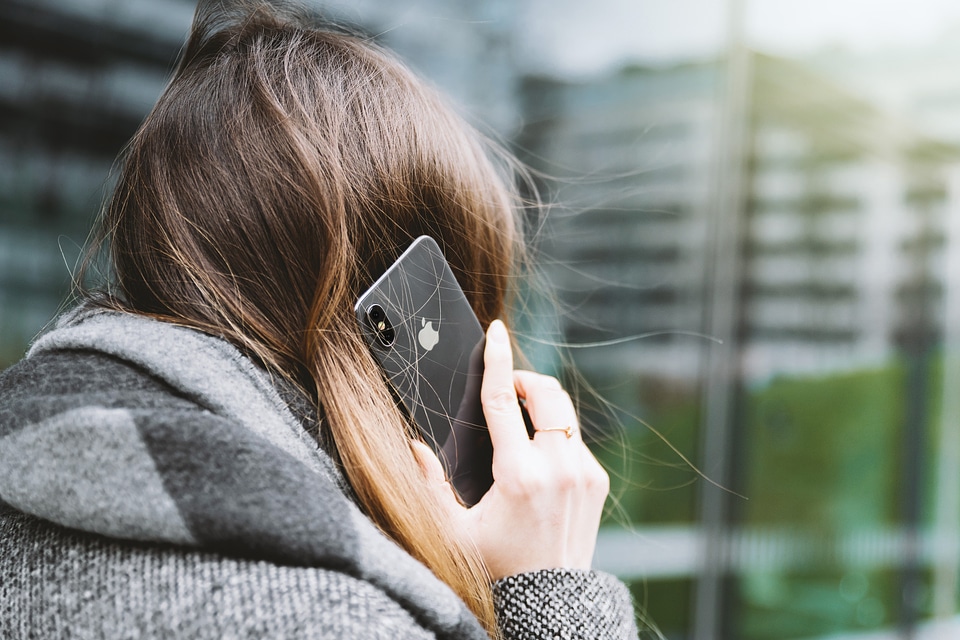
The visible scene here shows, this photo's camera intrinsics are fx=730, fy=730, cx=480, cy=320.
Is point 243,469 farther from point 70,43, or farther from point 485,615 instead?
point 70,43

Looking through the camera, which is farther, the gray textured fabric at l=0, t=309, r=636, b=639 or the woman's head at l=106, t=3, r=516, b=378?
the woman's head at l=106, t=3, r=516, b=378

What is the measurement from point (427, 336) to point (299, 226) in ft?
0.62

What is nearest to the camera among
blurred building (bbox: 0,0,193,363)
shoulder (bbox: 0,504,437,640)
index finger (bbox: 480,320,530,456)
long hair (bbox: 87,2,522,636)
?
shoulder (bbox: 0,504,437,640)

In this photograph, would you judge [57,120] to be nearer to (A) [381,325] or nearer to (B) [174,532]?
(A) [381,325]

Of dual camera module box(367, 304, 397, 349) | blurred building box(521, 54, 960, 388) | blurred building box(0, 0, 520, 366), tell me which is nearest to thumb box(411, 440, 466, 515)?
dual camera module box(367, 304, 397, 349)

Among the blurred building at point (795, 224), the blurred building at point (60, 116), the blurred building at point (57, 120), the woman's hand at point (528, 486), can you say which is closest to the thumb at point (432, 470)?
the woman's hand at point (528, 486)

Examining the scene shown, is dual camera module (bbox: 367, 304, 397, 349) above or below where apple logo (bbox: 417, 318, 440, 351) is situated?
above

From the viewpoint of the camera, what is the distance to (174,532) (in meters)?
0.49

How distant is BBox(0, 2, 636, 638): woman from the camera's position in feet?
1.63

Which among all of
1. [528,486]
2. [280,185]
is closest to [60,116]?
[280,185]

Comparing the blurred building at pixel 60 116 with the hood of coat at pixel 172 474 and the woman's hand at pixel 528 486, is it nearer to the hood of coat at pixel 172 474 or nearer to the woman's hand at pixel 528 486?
the woman's hand at pixel 528 486

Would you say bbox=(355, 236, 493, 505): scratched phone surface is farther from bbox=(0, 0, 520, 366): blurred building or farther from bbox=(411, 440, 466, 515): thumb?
bbox=(0, 0, 520, 366): blurred building

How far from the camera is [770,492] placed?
2.89 meters

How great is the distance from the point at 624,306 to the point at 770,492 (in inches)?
38.2
